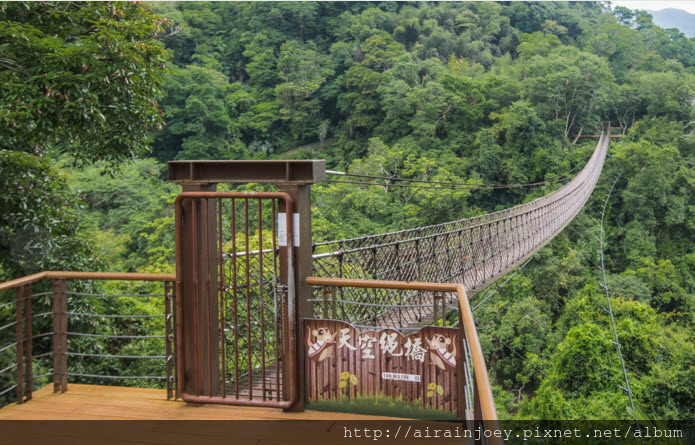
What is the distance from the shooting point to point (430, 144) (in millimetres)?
19109

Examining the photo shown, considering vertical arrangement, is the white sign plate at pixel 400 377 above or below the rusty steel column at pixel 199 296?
below

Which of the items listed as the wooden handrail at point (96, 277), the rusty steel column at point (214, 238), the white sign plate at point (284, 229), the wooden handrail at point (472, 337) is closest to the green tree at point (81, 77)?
the wooden handrail at point (96, 277)

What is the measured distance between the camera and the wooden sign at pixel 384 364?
1.73m

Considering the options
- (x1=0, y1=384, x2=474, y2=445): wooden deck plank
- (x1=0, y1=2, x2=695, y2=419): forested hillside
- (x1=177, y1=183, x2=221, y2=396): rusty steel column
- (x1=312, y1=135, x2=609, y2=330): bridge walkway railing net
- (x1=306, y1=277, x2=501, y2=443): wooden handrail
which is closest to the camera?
(x1=306, y1=277, x2=501, y2=443): wooden handrail

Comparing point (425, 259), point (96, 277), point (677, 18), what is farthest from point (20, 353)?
point (677, 18)

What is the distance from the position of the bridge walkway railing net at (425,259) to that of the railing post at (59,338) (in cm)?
99

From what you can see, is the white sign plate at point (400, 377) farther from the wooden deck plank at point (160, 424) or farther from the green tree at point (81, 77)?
the green tree at point (81, 77)

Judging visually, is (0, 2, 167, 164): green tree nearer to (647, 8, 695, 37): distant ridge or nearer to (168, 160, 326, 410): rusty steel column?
(168, 160, 326, 410): rusty steel column

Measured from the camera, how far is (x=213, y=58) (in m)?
24.2

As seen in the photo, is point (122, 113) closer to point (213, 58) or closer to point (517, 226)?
point (517, 226)

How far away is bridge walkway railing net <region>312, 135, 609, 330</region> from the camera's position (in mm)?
3250

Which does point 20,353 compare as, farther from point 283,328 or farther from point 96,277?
point 283,328

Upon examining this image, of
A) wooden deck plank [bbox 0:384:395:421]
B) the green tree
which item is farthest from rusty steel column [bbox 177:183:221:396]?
the green tree

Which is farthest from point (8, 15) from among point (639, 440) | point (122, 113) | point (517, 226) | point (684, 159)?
point (684, 159)
